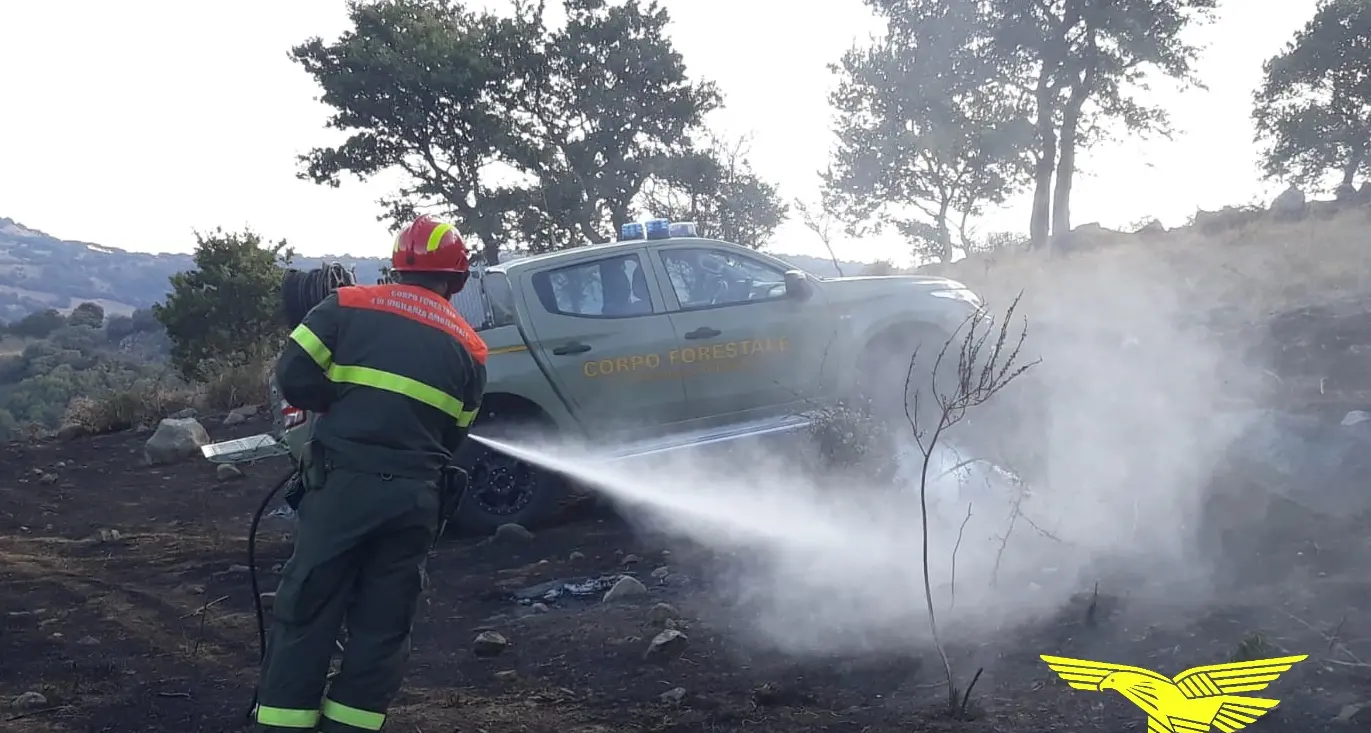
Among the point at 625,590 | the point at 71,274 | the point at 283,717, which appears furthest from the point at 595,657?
the point at 71,274

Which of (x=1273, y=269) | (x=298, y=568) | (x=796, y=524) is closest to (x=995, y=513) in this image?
(x=796, y=524)

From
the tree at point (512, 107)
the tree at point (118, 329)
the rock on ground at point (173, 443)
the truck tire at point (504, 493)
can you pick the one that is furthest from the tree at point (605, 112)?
the tree at point (118, 329)

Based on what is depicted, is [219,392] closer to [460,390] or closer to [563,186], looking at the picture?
[563,186]

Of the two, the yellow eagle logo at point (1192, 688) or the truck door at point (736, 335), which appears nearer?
the yellow eagle logo at point (1192, 688)

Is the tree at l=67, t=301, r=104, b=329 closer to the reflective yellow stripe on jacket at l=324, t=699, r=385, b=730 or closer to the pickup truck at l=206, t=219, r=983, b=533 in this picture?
the pickup truck at l=206, t=219, r=983, b=533

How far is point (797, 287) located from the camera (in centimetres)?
758

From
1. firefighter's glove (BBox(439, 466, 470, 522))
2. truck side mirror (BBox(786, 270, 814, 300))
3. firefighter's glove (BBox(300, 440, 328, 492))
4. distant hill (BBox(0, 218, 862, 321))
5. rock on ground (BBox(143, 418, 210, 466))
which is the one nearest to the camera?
firefighter's glove (BBox(300, 440, 328, 492))

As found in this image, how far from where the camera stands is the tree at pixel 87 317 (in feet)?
186

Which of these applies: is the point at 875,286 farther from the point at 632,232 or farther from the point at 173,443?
the point at 173,443

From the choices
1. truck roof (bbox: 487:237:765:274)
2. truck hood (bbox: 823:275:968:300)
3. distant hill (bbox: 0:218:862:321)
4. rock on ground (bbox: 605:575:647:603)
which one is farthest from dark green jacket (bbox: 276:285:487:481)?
distant hill (bbox: 0:218:862:321)

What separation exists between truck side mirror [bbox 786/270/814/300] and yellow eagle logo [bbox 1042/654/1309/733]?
12.9 feet

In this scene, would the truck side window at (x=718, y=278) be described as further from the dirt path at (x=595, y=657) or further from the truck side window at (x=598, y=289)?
the dirt path at (x=595, y=657)

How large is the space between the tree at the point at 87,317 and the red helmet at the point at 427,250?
59493 mm

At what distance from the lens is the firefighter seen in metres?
3.47
